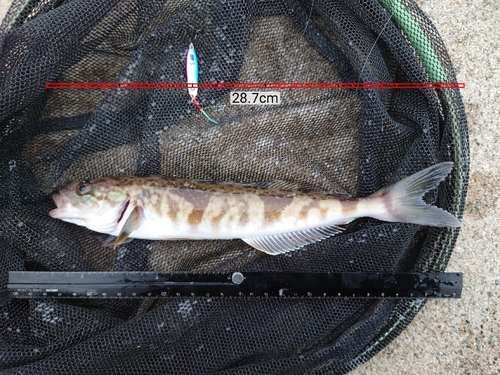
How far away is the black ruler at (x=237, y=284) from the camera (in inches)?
88.7

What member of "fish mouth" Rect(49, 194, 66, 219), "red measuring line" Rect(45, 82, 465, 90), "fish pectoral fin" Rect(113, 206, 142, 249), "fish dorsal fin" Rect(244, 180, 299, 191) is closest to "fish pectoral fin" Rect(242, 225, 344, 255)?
"fish dorsal fin" Rect(244, 180, 299, 191)

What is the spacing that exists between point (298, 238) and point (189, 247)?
0.67m

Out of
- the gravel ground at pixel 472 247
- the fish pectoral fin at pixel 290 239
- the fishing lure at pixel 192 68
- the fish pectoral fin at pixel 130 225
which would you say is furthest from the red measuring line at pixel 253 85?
the fish pectoral fin at pixel 290 239

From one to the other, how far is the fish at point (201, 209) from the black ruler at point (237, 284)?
20 cm

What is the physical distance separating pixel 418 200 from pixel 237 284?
111 cm

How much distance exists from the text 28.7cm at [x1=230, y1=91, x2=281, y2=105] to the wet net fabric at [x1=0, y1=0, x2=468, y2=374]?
4 cm

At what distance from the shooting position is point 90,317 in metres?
2.25

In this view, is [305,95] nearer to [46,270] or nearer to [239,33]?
[239,33]

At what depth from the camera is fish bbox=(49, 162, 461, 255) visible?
222 centimetres

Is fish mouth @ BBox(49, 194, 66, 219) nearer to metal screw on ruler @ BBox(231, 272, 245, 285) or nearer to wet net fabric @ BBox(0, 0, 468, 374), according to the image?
wet net fabric @ BBox(0, 0, 468, 374)

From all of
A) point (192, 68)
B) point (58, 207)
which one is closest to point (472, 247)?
point (192, 68)

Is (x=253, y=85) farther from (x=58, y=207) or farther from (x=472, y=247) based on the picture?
(x=472, y=247)

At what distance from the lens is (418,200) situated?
216cm

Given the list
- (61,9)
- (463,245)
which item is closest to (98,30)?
(61,9)
